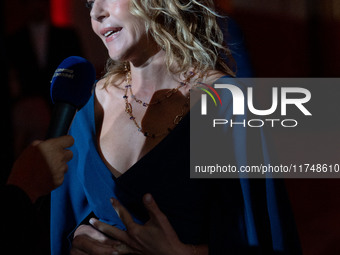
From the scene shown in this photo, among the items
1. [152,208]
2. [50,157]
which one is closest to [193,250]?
[152,208]

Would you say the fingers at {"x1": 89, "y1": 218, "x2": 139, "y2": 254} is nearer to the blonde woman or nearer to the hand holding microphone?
the blonde woman

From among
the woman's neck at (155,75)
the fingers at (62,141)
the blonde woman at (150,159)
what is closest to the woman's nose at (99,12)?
the blonde woman at (150,159)

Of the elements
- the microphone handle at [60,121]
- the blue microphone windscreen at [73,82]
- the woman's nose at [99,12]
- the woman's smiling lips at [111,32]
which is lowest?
the microphone handle at [60,121]

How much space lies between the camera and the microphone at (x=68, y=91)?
947mm

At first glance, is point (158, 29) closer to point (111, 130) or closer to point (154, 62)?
point (154, 62)

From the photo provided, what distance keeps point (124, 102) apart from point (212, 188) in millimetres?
370

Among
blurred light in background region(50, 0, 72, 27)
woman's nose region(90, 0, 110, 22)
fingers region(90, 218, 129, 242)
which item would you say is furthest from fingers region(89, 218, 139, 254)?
blurred light in background region(50, 0, 72, 27)

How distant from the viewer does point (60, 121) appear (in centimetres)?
95

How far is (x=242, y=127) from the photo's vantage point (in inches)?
44.2

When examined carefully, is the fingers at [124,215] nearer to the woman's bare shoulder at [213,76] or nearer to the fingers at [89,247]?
the fingers at [89,247]

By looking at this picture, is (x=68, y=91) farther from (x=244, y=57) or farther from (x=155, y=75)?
(x=244, y=57)

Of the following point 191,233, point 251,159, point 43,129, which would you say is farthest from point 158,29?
point 43,129

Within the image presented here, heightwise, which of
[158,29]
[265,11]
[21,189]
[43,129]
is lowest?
[265,11]

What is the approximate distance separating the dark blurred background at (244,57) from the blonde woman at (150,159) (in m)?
0.21
